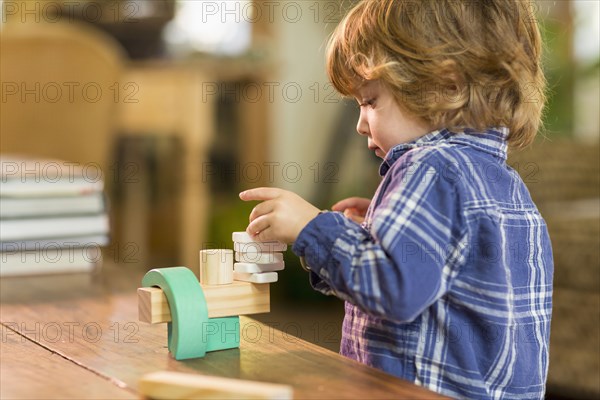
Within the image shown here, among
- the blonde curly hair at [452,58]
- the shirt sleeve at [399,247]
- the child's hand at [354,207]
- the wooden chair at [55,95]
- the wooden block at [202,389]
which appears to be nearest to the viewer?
the wooden block at [202,389]

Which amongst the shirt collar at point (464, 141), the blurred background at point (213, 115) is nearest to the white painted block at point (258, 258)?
the shirt collar at point (464, 141)

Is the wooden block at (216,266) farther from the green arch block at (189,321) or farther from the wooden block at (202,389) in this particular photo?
the wooden block at (202,389)

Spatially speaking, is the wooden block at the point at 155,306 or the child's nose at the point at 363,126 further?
the child's nose at the point at 363,126

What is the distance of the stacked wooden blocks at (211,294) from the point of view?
0.77 metres

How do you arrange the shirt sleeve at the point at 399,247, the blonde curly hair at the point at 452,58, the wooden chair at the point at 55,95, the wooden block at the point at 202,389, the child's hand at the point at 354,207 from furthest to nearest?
the wooden chair at the point at 55,95 → the child's hand at the point at 354,207 → the blonde curly hair at the point at 452,58 → the shirt sleeve at the point at 399,247 → the wooden block at the point at 202,389

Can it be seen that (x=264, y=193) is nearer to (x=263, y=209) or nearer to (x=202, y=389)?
(x=263, y=209)

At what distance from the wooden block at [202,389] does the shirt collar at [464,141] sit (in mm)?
339

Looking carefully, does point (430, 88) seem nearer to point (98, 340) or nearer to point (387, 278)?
point (387, 278)

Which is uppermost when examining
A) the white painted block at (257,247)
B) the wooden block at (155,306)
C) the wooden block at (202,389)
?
the white painted block at (257,247)

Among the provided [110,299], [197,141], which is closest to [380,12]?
[110,299]

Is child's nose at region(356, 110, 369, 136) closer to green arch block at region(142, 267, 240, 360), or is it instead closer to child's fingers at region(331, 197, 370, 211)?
child's fingers at region(331, 197, 370, 211)

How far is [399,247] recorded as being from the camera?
2.48 feet

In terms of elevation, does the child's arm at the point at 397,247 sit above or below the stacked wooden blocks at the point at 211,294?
above

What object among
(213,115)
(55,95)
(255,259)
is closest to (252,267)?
(255,259)
